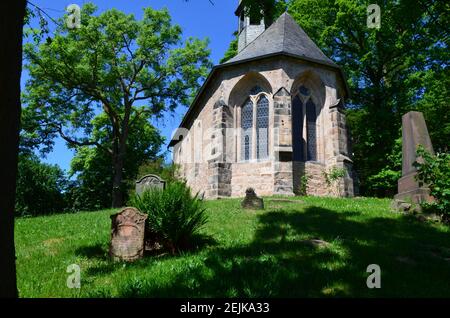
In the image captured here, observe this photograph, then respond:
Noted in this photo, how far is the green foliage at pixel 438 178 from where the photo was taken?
30.1 feet

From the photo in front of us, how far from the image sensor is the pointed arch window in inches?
735

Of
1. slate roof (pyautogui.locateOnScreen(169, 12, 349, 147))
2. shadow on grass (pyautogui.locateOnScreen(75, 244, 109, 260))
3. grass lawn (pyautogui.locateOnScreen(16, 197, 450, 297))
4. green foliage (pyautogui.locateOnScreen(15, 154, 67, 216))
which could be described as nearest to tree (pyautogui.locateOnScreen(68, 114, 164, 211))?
green foliage (pyautogui.locateOnScreen(15, 154, 67, 216))

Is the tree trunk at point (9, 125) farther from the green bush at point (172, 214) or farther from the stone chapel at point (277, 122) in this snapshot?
the stone chapel at point (277, 122)

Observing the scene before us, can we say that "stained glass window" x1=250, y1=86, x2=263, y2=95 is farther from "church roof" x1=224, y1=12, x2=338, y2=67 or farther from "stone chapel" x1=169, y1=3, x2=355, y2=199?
"church roof" x1=224, y1=12, x2=338, y2=67

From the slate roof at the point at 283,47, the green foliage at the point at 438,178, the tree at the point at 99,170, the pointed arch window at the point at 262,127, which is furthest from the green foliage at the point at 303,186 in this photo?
the tree at the point at 99,170

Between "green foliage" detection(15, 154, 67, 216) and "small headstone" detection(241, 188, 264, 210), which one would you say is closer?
"small headstone" detection(241, 188, 264, 210)

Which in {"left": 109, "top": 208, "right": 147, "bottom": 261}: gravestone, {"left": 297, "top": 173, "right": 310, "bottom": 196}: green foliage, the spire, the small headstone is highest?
the spire

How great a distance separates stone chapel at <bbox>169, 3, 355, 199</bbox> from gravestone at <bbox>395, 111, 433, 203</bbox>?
19.8ft

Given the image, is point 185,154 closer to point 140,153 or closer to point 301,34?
point 140,153

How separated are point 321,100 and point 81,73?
15440 millimetres

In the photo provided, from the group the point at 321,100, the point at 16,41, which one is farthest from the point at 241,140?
the point at 16,41

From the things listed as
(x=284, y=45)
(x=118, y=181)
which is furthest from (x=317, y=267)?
(x=118, y=181)

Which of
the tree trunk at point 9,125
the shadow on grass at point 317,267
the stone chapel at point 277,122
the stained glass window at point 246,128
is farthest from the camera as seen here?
the stained glass window at point 246,128

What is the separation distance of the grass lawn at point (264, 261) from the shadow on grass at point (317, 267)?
14 mm
